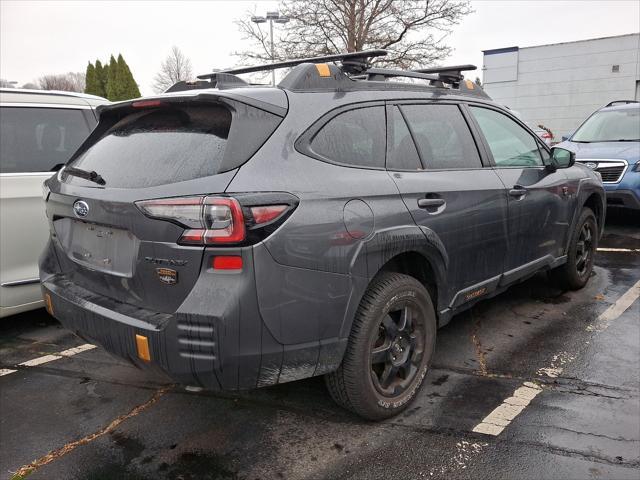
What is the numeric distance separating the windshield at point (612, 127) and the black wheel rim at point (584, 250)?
3.85 metres

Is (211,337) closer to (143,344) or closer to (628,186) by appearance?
(143,344)

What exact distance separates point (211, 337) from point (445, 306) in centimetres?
160

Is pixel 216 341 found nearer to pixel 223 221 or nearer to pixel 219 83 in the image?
pixel 223 221

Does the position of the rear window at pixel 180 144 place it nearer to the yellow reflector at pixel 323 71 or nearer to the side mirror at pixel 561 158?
the yellow reflector at pixel 323 71

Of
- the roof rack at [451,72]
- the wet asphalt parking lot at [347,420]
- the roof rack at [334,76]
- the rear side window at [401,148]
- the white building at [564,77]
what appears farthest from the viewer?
the white building at [564,77]

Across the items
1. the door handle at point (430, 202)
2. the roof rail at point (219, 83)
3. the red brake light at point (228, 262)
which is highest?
the roof rail at point (219, 83)

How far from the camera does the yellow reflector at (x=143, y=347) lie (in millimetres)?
2236

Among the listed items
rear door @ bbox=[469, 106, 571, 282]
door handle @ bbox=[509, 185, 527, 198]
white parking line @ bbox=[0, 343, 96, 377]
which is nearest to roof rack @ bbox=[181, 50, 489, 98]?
rear door @ bbox=[469, 106, 571, 282]

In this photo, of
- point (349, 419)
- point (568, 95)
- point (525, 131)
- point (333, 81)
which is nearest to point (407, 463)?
point (349, 419)

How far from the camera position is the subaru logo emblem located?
2550 mm

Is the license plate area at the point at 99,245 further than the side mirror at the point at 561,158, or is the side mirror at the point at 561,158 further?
the side mirror at the point at 561,158

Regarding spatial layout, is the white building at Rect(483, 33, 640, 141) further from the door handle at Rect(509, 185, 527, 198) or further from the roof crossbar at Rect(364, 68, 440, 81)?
the roof crossbar at Rect(364, 68, 440, 81)

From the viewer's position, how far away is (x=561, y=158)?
4.33 metres

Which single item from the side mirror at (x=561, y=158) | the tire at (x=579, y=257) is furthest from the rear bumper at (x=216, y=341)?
the tire at (x=579, y=257)
